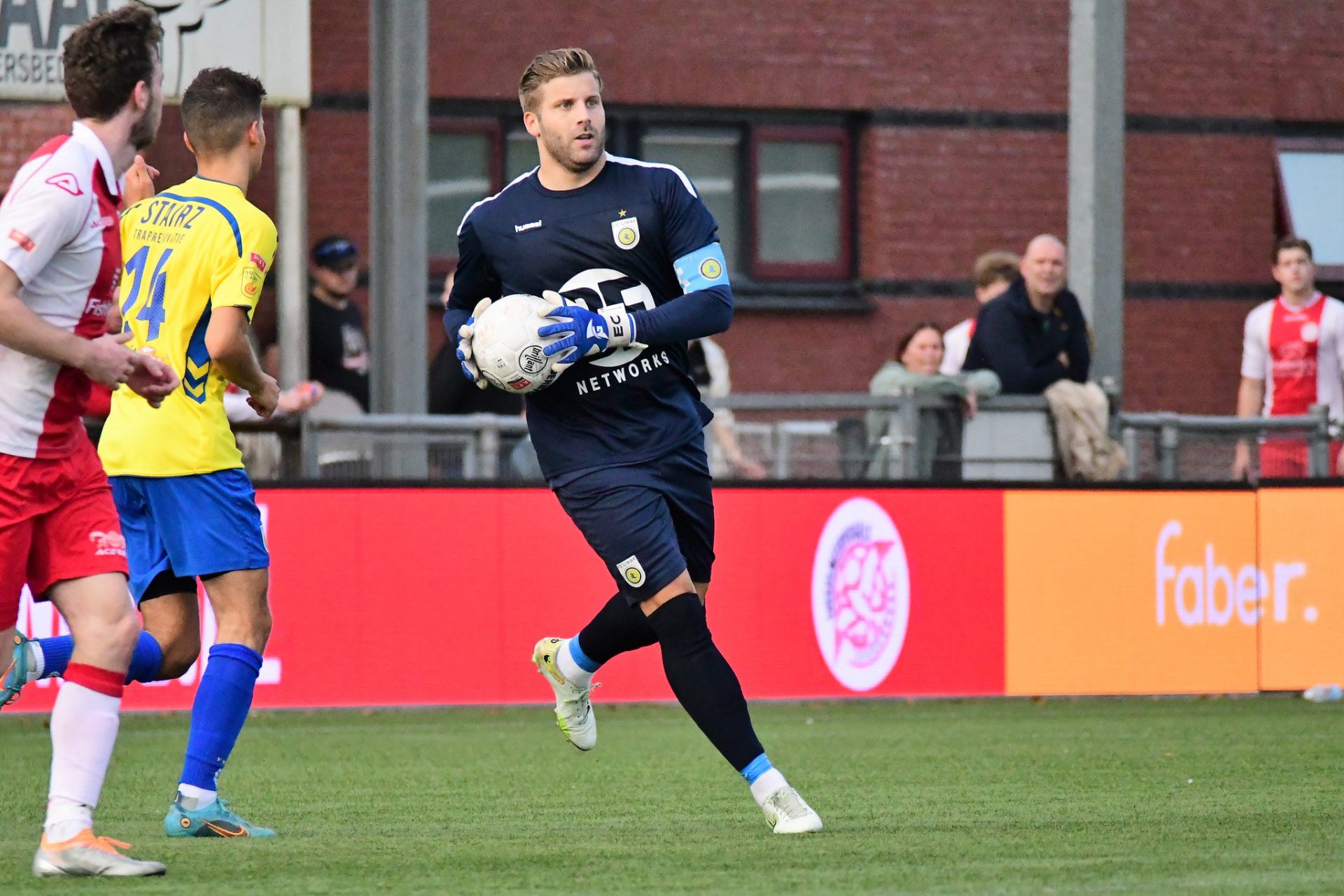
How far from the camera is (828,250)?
17609 mm

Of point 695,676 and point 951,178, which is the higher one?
point 951,178

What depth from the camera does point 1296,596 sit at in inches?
438

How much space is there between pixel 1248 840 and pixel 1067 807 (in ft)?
2.99

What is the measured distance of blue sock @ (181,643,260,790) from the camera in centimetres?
594

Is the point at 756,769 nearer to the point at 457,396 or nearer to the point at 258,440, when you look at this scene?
the point at 258,440

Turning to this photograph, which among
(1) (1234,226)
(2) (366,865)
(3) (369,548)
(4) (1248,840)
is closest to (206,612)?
(3) (369,548)

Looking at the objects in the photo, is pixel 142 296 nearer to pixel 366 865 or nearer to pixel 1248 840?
pixel 366 865

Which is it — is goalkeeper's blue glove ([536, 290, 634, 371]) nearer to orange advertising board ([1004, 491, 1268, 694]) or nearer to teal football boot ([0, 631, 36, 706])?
teal football boot ([0, 631, 36, 706])

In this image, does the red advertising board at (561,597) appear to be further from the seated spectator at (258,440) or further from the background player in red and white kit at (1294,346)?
the background player in red and white kit at (1294,346)

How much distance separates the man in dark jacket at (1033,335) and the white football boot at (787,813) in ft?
19.0

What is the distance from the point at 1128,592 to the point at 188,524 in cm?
619

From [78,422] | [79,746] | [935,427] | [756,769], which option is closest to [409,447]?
[935,427]

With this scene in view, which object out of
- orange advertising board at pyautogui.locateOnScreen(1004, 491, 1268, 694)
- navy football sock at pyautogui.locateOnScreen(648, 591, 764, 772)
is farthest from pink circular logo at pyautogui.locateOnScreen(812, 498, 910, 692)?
navy football sock at pyautogui.locateOnScreen(648, 591, 764, 772)

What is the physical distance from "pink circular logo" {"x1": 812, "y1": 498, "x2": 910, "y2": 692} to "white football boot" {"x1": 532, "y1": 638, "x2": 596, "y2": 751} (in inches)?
157
